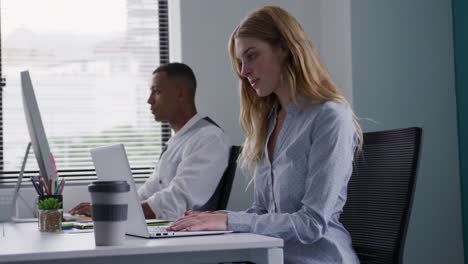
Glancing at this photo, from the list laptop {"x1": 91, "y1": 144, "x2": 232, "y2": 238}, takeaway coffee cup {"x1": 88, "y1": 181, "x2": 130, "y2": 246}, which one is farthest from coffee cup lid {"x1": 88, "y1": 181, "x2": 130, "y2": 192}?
laptop {"x1": 91, "y1": 144, "x2": 232, "y2": 238}

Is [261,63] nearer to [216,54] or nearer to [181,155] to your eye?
[181,155]

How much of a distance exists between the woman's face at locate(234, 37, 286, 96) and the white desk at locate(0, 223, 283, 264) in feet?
1.97

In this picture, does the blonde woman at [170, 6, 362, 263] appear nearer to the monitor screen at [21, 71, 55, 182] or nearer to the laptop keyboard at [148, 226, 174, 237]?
the laptop keyboard at [148, 226, 174, 237]

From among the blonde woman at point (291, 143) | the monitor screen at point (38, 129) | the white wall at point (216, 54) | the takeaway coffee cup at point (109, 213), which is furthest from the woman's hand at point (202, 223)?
the white wall at point (216, 54)

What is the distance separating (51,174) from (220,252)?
1079 millimetres

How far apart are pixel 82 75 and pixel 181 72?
0.68 metres

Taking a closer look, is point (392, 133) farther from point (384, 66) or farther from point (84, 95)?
point (84, 95)

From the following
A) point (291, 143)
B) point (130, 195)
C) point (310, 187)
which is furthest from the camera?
point (291, 143)

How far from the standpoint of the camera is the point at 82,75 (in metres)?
3.87

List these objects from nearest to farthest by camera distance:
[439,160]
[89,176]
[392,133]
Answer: [392,133], [439,160], [89,176]

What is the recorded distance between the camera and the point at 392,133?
6.22 feet

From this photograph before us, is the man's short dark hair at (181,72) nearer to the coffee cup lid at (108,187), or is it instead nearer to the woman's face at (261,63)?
the woman's face at (261,63)

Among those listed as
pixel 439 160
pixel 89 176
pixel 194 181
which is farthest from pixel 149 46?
pixel 439 160

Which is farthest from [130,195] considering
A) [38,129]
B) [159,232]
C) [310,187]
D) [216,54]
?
[216,54]
